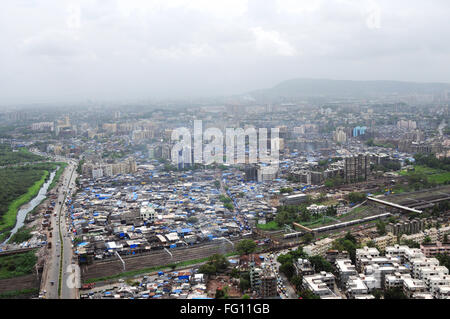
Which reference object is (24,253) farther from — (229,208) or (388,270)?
(388,270)

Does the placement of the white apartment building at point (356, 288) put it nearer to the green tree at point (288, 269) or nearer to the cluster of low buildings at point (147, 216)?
the green tree at point (288, 269)

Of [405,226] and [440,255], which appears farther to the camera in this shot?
[405,226]

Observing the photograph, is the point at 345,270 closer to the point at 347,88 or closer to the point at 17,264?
the point at 17,264

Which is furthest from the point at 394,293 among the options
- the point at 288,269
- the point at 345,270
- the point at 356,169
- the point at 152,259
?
the point at 356,169

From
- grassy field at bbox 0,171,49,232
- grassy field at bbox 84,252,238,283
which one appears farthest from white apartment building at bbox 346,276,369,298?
grassy field at bbox 0,171,49,232

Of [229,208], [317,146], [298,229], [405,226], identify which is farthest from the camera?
[317,146]

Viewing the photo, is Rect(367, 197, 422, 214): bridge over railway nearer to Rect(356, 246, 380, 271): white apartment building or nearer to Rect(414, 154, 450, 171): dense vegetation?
Rect(356, 246, 380, 271): white apartment building

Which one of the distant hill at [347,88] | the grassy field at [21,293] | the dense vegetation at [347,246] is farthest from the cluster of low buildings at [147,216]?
the distant hill at [347,88]
